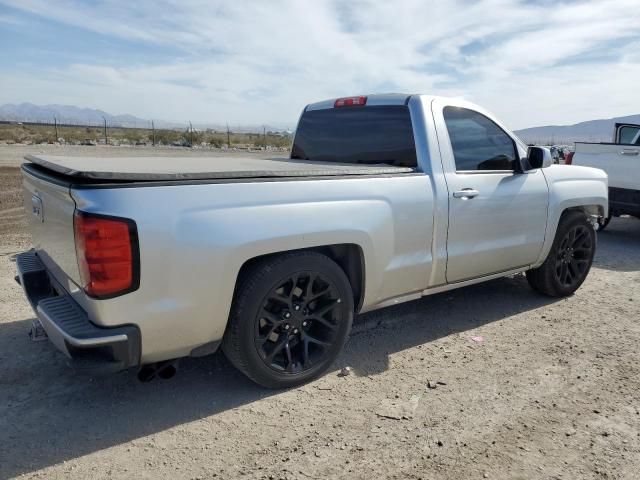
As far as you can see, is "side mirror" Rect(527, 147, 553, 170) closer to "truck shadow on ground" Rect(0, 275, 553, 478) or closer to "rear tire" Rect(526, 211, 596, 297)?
"rear tire" Rect(526, 211, 596, 297)

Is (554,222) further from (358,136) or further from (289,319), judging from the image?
(289,319)

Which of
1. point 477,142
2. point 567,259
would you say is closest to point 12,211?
point 477,142

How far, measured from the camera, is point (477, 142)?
4.42 meters

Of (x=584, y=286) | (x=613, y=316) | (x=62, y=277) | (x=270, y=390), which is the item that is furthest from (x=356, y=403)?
(x=584, y=286)

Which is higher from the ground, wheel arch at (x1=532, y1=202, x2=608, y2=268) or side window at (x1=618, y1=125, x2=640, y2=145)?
side window at (x1=618, y1=125, x2=640, y2=145)

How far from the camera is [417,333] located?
14.5 ft

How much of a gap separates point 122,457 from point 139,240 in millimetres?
1159

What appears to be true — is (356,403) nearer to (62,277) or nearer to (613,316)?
(62,277)

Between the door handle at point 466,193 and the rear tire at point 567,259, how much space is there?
146 centimetres

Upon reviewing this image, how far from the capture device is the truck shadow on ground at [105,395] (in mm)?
2812

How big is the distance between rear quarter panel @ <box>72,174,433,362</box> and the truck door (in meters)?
0.76

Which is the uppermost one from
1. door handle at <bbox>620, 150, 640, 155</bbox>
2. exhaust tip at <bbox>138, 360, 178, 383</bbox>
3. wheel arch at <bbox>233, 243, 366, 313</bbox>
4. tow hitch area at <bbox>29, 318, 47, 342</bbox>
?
door handle at <bbox>620, 150, 640, 155</bbox>

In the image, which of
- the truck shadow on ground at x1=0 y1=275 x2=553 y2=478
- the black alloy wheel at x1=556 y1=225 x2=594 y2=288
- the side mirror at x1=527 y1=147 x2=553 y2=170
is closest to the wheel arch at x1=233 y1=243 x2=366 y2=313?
the truck shadow on ground at x1=0 y1=275 x2=553 y2=478

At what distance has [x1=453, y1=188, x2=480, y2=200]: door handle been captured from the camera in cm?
401
